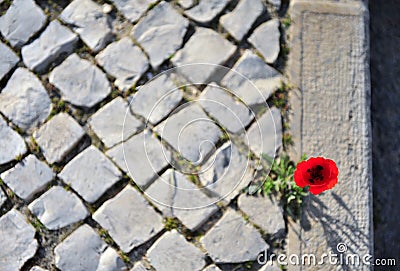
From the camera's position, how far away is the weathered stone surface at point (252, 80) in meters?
2.74

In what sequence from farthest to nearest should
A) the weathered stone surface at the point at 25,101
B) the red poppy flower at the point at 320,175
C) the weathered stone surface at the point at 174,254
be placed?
1. the weathered stone surface at the point at 25,101
2. the weathered stone surface at the point at 174,254
3. the red poppy flower at the point at 320,175

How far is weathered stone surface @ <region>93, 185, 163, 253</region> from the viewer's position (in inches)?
106

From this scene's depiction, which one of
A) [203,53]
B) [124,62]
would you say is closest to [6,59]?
[124,62]

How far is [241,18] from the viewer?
2.80 m

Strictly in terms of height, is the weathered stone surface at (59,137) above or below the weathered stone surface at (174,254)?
above

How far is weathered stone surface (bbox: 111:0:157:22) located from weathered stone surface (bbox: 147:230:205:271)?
1101 millimetres

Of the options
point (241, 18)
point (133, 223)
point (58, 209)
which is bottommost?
point (133, 223)

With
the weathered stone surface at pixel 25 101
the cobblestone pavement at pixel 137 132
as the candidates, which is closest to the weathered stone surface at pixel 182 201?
the cobblestone pavement at pixel 137 132

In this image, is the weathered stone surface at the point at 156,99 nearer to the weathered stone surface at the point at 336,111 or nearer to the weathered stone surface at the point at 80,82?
the weathered stone surface at the point at 80,82

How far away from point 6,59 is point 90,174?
732 millimetres

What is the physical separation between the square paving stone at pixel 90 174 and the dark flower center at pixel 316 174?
0.95 metres

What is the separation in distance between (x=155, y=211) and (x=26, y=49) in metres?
1.05

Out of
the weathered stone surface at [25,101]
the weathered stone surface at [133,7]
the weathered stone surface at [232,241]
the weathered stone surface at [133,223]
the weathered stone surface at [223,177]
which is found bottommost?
the weathered stone surface at [232,241]

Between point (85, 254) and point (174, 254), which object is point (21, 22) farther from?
point (174, 254)
